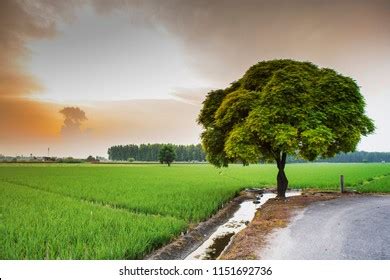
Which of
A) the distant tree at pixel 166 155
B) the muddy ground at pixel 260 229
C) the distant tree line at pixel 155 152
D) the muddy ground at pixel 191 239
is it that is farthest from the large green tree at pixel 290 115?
the distant tree line at pixel 155 152

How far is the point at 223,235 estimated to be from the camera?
9023 millimetres

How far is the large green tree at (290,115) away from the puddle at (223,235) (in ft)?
5.84

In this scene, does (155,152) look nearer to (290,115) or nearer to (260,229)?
(290,115)

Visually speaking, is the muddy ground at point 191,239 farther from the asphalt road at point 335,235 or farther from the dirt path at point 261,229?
the asphalt road at point 335,235

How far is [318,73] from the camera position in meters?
13.6

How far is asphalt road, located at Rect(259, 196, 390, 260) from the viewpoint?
628 cm

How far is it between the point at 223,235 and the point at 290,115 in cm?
477

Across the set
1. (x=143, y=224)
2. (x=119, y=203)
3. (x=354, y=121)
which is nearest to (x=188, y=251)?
(x=143, y=224)

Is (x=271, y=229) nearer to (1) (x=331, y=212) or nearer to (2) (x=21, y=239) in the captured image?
(1) (x=331, y=212)

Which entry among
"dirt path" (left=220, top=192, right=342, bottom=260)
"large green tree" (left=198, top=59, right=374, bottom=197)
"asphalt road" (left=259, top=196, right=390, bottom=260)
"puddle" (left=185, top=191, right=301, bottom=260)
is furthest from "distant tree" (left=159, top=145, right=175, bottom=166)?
"asphalt road" (left=259, top=196, right=390, bottom=260)

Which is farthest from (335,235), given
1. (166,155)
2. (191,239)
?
(166,155)

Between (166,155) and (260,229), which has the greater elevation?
(166,155)

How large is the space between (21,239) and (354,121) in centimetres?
1089

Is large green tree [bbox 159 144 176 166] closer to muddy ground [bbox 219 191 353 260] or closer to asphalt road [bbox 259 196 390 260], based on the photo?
muddy ground [bbox 219 191 353 260]
